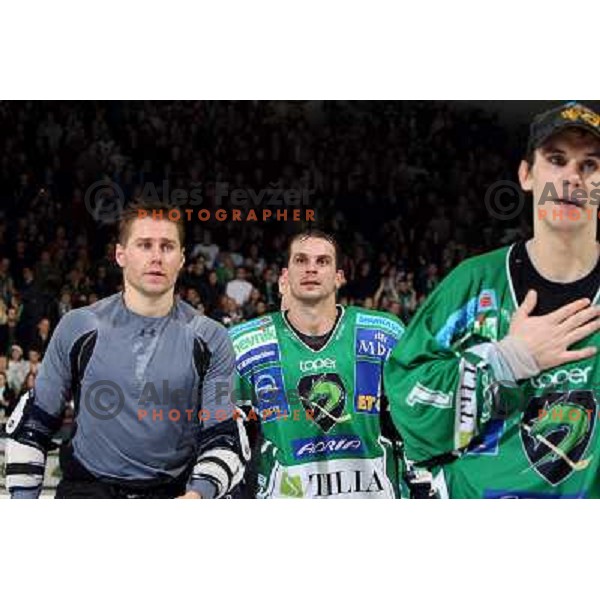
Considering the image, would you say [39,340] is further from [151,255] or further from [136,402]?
[151,255]

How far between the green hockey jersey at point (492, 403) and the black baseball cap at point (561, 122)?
19.4 inches

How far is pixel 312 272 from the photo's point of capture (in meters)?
7.01

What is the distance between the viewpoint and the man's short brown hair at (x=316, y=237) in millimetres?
6977

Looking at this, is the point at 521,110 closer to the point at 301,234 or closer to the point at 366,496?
the point at 301,234

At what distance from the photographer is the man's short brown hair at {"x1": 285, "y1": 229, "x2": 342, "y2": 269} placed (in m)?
6.98

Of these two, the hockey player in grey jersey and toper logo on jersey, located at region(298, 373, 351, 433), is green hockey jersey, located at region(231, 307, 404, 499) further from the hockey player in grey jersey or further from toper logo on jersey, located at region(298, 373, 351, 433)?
the hockey player in grey jersey

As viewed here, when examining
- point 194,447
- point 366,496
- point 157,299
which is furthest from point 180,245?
point 366,496

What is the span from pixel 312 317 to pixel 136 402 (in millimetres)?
811

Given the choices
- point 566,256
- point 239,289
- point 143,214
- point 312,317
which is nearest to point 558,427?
point 566,256

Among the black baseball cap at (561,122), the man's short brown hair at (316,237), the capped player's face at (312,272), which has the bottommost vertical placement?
the capped player's face at (312,272)

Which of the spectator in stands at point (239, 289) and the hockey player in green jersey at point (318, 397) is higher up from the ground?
the spectator in stands at point (239, 289)

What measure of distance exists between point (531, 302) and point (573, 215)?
1.29 feet

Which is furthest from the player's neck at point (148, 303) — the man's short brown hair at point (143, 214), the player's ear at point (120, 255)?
the man's short brown hair at point (143, 214)

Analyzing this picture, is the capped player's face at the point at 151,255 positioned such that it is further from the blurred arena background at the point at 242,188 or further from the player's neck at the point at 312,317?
the player's neck at the point at 312,317
